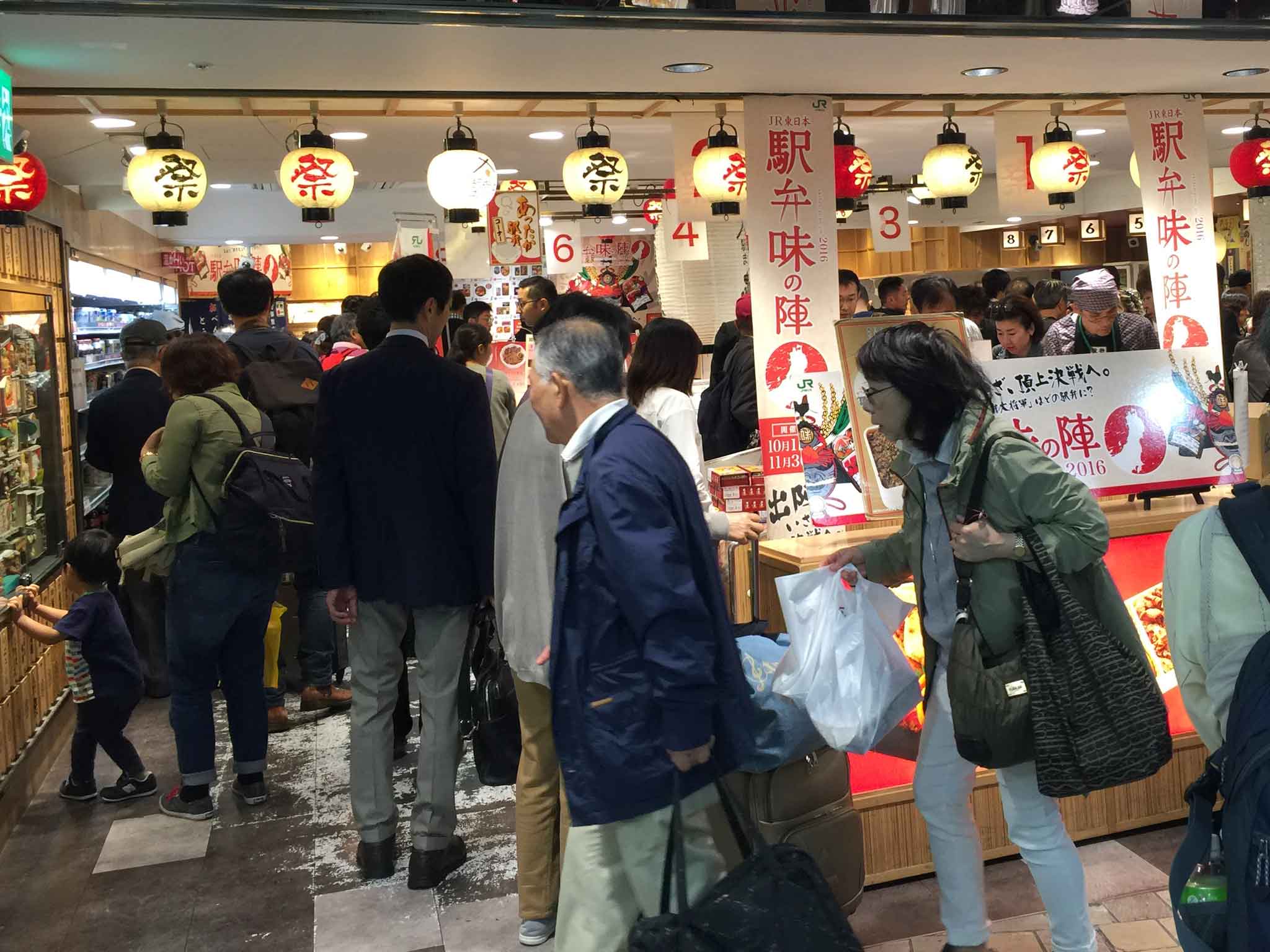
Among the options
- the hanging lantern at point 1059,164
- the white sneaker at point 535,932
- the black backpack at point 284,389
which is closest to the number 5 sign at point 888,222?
the hanging lantern at point 1059,164

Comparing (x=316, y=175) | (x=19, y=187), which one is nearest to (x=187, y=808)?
(x=19, y=187)

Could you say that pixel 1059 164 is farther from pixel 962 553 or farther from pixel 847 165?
pixel 962 553

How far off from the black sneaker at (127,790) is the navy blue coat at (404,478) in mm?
1847

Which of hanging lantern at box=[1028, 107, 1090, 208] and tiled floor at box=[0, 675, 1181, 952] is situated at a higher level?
hanging lantern at box=[1028, 107, 1090, 208]

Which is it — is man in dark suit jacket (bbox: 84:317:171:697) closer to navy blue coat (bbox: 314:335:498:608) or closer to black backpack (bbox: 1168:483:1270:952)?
navy blue coat (bbox: 314:335:498:608)

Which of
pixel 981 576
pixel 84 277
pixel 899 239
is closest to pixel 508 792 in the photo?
pixel 981 576

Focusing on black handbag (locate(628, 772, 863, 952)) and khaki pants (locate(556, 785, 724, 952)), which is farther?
khaki pants (locate(556, 785, 724, 952))

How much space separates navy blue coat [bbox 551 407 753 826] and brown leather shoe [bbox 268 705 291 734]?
3.73 meters

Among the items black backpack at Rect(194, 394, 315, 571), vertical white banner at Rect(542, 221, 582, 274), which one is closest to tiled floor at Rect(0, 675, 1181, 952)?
black backpack at Rect(194, 394, 315, 571)

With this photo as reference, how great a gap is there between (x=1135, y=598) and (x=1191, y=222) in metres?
3.32

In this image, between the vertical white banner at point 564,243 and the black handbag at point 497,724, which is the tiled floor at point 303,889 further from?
the vertical white banner at point 564,243

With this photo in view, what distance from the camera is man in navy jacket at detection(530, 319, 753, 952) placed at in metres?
2.42

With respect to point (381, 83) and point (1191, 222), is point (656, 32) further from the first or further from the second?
point (1191, 222)

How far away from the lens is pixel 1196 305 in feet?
22.2
